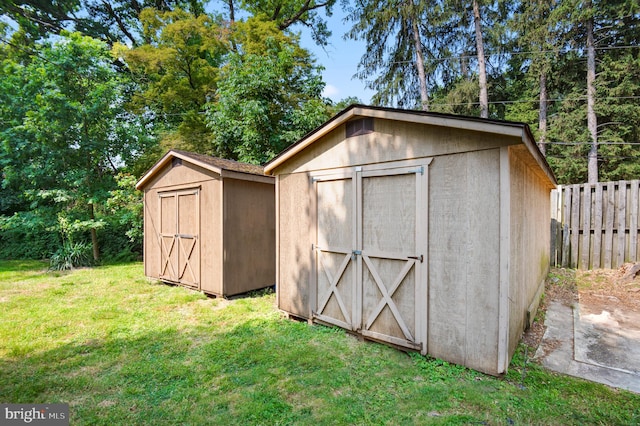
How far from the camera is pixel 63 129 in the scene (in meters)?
9.19

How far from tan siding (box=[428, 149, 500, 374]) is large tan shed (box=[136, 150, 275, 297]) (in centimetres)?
377

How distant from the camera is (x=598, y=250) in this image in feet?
22.9

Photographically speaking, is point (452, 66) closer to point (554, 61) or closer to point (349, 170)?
point (554, 61)

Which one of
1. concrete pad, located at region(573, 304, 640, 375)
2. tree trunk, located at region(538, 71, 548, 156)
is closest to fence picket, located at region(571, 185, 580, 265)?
Result: concrete pad, located at region(573, 304, 640, 375)

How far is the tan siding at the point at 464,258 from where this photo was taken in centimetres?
285

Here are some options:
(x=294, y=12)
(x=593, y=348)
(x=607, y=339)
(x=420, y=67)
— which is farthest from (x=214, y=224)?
(x=294, y=12)

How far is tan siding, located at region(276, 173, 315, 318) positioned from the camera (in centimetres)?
448

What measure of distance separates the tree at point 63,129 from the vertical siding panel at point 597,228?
13.4 m

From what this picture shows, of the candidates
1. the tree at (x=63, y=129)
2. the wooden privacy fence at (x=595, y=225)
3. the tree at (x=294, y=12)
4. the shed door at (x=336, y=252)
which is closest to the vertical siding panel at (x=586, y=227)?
the wooden privacy fence at (x=595, y=225)

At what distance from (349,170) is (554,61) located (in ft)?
43.0

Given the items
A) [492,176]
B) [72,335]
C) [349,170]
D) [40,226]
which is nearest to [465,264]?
[492,176]

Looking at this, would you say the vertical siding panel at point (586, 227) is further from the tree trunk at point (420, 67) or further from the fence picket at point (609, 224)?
the tree trunk at point (420, 67)

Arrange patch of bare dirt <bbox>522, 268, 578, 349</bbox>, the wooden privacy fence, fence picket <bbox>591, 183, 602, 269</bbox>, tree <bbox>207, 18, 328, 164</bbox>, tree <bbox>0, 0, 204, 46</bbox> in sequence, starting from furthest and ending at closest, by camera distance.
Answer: tree <bbox>0, 0, 204, 46</bbox> < tree <bbox>207, 18, 328, 164</bbox> < fence picket <bbox>591, 183, 602, 269</bbox> < the wooden privacy fence < patch of bare dirt <bbox>522, 268, 578, 349</bbox>

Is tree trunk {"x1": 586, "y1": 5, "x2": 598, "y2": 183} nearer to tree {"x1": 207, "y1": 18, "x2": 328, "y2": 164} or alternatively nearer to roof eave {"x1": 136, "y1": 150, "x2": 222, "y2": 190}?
tree {"x1": 207, "y1": 18, "x2": 328, "y2": 164}
